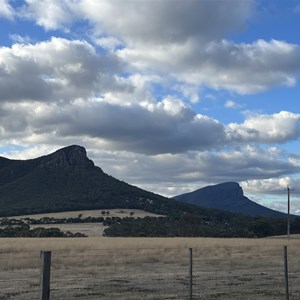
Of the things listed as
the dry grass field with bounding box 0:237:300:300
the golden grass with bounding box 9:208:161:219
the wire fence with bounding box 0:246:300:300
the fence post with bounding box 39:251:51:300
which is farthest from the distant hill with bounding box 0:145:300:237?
the fence post with bounding box 39:251:51:300

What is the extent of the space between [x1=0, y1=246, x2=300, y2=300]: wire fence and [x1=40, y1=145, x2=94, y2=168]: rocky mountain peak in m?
109

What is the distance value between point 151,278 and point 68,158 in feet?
414

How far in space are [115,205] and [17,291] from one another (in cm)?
11199

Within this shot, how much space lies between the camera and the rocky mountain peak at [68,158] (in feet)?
457

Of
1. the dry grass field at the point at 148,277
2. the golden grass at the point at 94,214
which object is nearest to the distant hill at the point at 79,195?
the golden grass at the point at 94,214

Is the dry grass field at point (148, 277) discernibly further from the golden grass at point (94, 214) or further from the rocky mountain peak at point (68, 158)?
the rocky mountain peak at point (68, 158)

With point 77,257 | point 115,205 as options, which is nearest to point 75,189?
point 115,205

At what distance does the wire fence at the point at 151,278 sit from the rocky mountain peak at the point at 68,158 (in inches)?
4286

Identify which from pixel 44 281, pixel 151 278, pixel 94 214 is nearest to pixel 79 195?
pixel 94 214

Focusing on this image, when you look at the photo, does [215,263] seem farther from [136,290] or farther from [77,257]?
[136,290]

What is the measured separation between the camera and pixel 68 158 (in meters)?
144

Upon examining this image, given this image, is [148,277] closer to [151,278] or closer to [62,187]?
[151,278]

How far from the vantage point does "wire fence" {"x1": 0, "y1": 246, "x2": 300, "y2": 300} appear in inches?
594

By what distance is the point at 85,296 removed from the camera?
578 inches
